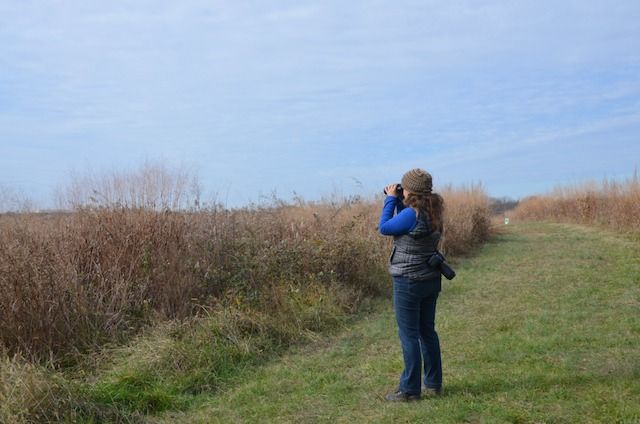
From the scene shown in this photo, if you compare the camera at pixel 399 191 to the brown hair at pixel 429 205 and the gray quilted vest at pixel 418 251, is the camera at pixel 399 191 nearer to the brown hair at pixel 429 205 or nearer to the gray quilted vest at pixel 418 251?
the brown hair at pixel 429 205

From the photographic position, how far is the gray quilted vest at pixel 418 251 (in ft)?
16.1

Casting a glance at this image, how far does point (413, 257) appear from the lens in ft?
16.1

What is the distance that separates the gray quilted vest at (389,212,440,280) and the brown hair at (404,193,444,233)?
0.04 metres

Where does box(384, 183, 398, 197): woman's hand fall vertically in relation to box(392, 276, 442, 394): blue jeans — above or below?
above

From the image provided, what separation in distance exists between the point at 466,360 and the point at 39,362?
439 centimetres

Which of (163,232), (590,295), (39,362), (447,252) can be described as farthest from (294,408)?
(447,252)

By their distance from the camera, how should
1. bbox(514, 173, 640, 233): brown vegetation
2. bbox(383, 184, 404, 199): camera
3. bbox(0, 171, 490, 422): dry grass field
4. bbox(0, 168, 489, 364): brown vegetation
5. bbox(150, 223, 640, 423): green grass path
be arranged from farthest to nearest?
bbox(514, 173, 640, 233): brown vegetation, bbox(0, 168, 489, 364): brown vegetation, bbox(0, 171, 490, 422): dry grass field, bbox(383, 184, 404, 199): camera, bbox(150, 223, 640, 423): green grass path

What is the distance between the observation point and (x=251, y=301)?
26.4 feet

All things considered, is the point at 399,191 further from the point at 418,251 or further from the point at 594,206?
the point at 594,206

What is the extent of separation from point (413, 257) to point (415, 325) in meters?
0.60

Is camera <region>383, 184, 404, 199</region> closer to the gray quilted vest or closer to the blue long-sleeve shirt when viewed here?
the blue long-sleeve shirt

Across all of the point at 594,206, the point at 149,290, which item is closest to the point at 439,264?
the point at 149,290

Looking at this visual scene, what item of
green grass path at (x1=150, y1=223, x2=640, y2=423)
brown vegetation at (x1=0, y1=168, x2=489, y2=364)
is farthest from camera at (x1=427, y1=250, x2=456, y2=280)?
brown vegetation at (x1=0, y1=168, x2=489, y2=364)

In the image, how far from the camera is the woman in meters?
4.90
